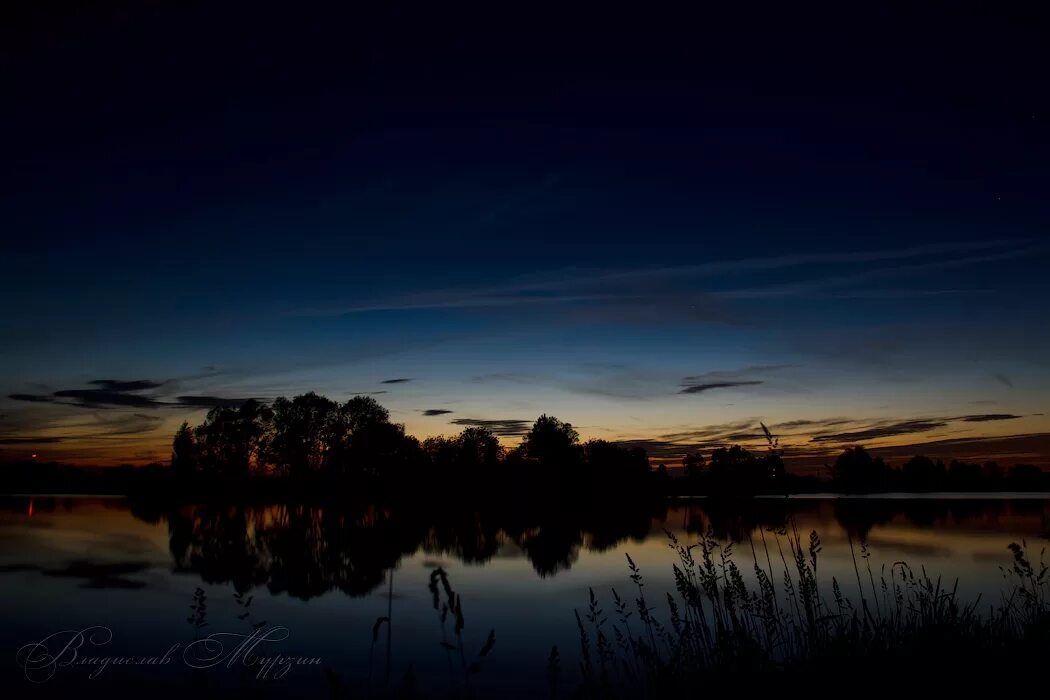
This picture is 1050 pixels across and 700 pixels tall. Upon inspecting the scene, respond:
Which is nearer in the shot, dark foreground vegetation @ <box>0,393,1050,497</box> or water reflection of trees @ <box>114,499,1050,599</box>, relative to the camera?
water reflection of trees @ <box>114,499,1050,599</box>

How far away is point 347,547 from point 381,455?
193ft

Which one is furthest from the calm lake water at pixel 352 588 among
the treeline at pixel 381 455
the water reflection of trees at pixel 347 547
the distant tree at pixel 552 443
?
the distant tree at pixel 552 443

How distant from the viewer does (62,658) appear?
1405 cm

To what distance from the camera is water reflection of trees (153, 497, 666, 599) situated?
84.3ft

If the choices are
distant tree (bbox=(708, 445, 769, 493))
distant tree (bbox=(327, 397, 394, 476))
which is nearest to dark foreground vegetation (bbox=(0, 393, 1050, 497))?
distant tree (bbox=(327, 397, 394, 476))

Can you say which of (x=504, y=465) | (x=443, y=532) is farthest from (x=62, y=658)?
(x=504, y=465)

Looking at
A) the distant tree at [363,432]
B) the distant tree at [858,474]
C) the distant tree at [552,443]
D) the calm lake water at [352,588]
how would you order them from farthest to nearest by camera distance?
the distant tree at [552,443]
the distant tree at [363,432]
the calm lake water at [352,588]
the distant tree at [858,474]

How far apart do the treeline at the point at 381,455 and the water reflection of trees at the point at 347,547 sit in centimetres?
3218

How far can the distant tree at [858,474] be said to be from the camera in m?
8.50

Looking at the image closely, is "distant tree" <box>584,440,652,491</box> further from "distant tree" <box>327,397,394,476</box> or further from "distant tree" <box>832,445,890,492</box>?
"distant tree" <box>832,445,890,492</box>

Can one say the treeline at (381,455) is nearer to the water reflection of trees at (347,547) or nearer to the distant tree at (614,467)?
the distant tree at (614,467)

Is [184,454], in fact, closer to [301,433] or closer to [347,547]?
[301,433]

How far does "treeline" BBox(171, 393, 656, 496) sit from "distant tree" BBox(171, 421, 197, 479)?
204 millimetres

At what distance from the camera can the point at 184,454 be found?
11050cm
